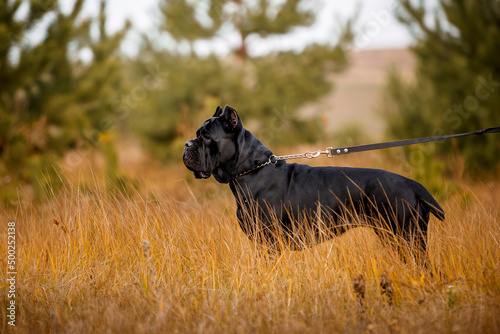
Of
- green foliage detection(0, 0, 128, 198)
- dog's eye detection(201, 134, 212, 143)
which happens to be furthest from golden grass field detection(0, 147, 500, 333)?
green foliage detection(0, 0, 128, 198)

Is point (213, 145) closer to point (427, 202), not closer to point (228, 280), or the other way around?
point (228, 280)

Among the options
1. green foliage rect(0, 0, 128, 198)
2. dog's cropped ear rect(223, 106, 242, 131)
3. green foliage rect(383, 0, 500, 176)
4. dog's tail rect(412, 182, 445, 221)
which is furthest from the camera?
green foliage rect(383, 0, 500, 176)

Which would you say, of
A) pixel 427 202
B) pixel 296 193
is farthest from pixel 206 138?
pixel 427 202

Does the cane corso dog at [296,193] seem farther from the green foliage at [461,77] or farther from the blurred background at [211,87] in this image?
the green foliage at [461,77]

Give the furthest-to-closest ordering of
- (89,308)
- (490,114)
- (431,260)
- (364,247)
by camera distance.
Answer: (490,114), (364,247), (431,260), (89,308)

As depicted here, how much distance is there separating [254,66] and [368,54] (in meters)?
85.2

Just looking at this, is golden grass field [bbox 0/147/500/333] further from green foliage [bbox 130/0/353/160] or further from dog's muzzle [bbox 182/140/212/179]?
green foliage [bbox 130/0/353/160]

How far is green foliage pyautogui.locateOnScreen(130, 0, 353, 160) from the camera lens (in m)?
13.1

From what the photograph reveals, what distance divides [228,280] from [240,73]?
11.0 m

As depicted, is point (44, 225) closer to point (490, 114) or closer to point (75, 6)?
point (75, 6)

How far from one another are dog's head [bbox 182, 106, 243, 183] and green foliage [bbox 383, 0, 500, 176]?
6.74 m

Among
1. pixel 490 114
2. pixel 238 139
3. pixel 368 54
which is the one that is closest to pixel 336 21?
pixel 490 114

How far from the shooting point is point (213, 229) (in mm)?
3643

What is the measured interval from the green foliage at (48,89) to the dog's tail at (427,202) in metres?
5.56
